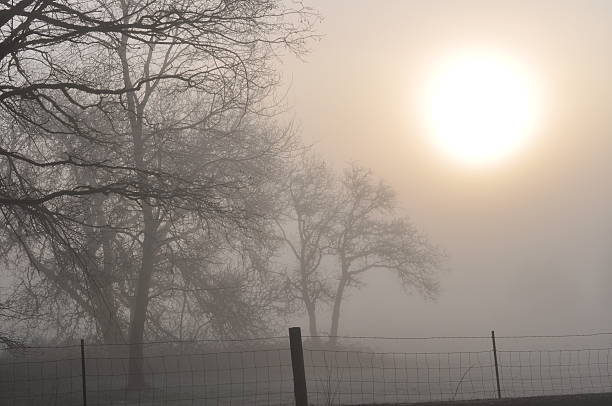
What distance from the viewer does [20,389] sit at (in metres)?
15.0

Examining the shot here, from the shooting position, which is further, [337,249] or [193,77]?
[337,249]

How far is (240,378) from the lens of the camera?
69.1 ft

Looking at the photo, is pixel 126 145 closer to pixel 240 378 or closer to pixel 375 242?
pixel 240 378

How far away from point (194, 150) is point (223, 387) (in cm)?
644

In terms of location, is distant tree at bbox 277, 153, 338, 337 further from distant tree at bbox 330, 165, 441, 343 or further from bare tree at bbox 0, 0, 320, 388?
bare tree at bbox 0, 0, 320, 388

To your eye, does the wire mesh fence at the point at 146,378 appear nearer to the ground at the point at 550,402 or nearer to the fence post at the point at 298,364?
the ground at the point at 550,402

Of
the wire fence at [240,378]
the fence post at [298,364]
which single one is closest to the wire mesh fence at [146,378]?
the wire fence at [240,378]

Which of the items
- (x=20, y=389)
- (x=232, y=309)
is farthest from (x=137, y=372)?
(x=232, y=309)

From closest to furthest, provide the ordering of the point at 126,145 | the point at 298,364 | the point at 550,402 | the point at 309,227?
the point at 298,364 → the point at 550,402 → the point at 126,145 → the point at 309,227

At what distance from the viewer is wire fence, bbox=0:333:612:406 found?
503 inches

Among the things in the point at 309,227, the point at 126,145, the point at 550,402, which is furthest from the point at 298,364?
the point at 309,227

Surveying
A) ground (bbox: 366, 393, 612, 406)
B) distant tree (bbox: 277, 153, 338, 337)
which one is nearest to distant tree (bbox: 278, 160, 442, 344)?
distant tree (bbox: 277, 153, 338, 337)

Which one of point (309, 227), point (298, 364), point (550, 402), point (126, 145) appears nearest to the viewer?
point (298, 364)

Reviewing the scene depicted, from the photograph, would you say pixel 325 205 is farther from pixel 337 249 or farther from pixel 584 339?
pixel 584 339
